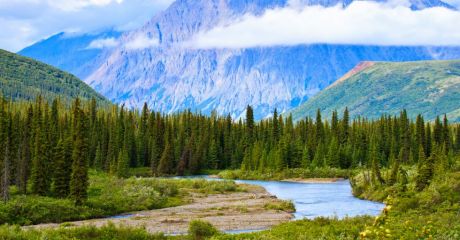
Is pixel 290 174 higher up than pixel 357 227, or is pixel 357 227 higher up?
pixel 290 174

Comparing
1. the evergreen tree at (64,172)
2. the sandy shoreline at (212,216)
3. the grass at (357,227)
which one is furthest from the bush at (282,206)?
the evergreen tree at (64,172)

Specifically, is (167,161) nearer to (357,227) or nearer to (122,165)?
(122,165)

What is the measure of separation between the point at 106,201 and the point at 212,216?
16.5 meters

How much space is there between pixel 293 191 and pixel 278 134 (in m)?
83.0

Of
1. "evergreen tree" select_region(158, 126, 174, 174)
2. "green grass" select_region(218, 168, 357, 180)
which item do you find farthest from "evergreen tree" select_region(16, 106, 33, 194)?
"green grass" select_region(218, 168, 357, 180)

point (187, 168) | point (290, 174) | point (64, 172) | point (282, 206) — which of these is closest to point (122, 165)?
point (187, 168)

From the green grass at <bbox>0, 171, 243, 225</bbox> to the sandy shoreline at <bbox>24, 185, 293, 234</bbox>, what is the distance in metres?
2.68

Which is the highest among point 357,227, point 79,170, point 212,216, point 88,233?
point 79,170

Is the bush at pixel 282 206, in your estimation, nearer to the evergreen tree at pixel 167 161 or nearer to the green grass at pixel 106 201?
A: the green grass at pixel 106 201

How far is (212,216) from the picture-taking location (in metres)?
71.6

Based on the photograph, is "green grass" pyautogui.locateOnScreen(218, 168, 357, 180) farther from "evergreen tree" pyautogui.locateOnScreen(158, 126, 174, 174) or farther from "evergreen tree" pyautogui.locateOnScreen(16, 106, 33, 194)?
"evergreen tree" pyautogui.locateOnScreen(16, 106, 33, 194)

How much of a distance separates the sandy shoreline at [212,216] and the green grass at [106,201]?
8.80ft

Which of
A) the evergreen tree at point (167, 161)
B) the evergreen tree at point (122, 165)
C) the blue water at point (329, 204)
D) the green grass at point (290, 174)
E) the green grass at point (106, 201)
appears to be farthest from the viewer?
the evergreen tree at point (167, 161)

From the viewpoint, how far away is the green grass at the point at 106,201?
6725 centimetres
